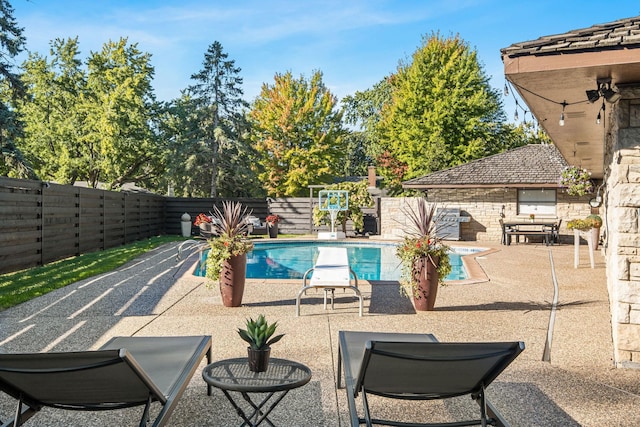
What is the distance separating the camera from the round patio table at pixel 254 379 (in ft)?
9.11

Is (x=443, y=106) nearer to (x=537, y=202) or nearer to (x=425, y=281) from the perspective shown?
(x=537, y=202)

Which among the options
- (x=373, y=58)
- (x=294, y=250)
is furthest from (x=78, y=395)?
(x=373, y=58)

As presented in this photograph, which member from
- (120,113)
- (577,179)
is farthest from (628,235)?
(120,113)

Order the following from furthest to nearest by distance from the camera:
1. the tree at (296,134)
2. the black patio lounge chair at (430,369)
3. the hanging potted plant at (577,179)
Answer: the tree at (296,134), the hanging potted plant at (577,179), the black patio lounge chair at (430,369)

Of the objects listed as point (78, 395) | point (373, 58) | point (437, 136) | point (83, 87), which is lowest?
point (78, 395)

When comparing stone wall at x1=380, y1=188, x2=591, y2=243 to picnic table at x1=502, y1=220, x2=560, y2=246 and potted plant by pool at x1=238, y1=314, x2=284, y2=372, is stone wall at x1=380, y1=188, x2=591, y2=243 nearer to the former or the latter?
picnic table at x1=502, y1=220, x2=560, y2=246

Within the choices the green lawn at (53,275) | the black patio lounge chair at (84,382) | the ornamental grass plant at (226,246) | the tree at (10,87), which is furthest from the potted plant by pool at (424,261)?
the tree at (10,87)

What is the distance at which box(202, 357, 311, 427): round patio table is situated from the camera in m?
2.78

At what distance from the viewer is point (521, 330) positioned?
562 cm

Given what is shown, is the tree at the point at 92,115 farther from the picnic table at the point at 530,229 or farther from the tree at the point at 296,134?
the picnic table at the point at 530,229

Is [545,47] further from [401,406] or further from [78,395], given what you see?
[78,395]

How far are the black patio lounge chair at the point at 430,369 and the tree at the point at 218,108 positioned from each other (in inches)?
999

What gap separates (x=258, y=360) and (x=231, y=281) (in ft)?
12.4

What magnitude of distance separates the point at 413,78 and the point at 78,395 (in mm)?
28788
